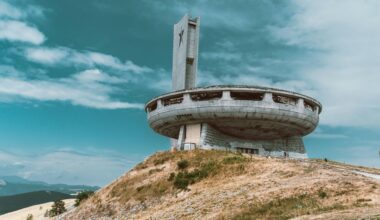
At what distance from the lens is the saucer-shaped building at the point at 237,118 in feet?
156

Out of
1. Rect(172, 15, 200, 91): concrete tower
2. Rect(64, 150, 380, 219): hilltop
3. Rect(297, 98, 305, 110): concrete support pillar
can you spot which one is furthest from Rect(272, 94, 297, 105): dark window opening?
Rect(172, 15, 200, 91): concrete tower

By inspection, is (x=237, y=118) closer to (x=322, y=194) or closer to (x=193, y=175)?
(x=193, y=175)

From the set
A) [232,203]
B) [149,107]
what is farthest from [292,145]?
[232,203]

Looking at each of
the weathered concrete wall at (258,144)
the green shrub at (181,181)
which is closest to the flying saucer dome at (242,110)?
the weathered concrete wall at (258,144)

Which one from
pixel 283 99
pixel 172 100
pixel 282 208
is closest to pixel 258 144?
pixel 283 99

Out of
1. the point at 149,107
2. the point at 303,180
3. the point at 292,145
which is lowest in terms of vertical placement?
the point at 303,180

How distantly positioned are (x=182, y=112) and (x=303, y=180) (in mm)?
20726

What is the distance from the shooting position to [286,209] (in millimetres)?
25703

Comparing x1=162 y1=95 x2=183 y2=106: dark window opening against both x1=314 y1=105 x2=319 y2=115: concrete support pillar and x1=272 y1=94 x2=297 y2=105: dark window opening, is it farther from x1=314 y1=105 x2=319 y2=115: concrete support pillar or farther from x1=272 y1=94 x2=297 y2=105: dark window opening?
x1=314 y1=105 x2=319 y2=115: concrete support pillar

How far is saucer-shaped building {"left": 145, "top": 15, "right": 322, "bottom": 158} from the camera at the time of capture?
156 ft

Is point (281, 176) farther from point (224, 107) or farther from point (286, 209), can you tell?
point (224, 107)

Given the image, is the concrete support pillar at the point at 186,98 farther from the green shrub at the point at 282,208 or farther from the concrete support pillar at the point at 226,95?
the green shrub at the point at 282,208

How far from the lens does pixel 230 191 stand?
32250 mm

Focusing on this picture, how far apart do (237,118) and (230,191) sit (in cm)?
1669
